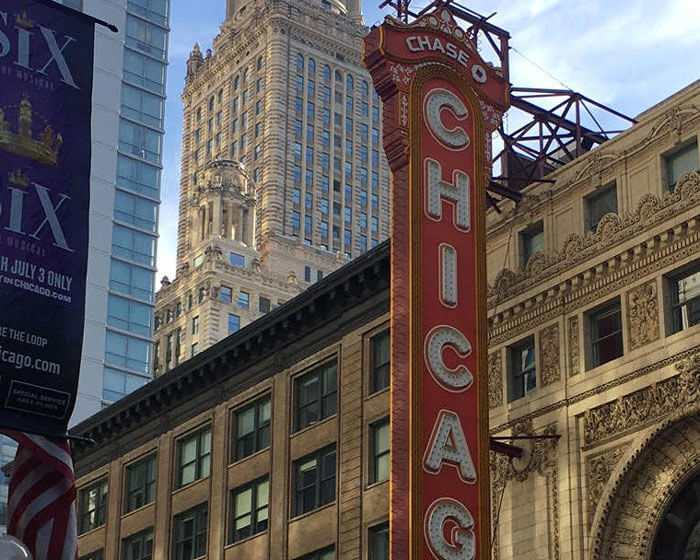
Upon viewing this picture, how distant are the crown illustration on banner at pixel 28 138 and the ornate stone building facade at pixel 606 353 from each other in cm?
1747

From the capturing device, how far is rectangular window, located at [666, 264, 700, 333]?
33.6 m

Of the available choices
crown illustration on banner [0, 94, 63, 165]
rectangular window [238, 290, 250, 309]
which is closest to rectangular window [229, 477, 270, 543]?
crown illustration on banner [0, 94, 63, 165]

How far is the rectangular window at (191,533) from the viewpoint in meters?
50.9

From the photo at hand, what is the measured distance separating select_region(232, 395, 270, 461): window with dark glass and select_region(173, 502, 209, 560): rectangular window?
2.56m

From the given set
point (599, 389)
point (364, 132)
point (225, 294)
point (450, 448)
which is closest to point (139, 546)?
point (450, 448)

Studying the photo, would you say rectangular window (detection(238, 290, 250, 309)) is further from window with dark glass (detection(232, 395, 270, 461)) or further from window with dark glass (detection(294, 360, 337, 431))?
window with dark glass (detection(294, 360, 337, 431))

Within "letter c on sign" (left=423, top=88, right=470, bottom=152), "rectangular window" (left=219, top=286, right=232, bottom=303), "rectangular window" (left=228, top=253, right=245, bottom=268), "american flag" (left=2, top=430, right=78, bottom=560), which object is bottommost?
"american flag" (left=2, top=430, right=78, bottom=560)

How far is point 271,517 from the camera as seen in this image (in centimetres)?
4716

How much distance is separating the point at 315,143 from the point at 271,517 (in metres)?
110

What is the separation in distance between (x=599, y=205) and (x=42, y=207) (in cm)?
2057

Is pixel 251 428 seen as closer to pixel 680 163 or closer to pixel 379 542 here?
pixel 379 542

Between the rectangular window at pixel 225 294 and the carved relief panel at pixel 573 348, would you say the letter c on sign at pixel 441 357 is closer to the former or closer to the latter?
the carved relief panel at pixel 573 348

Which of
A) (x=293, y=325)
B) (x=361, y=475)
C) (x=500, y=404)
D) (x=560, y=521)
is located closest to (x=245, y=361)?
(x=293, y=325)

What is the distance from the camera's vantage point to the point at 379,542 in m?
42.2
